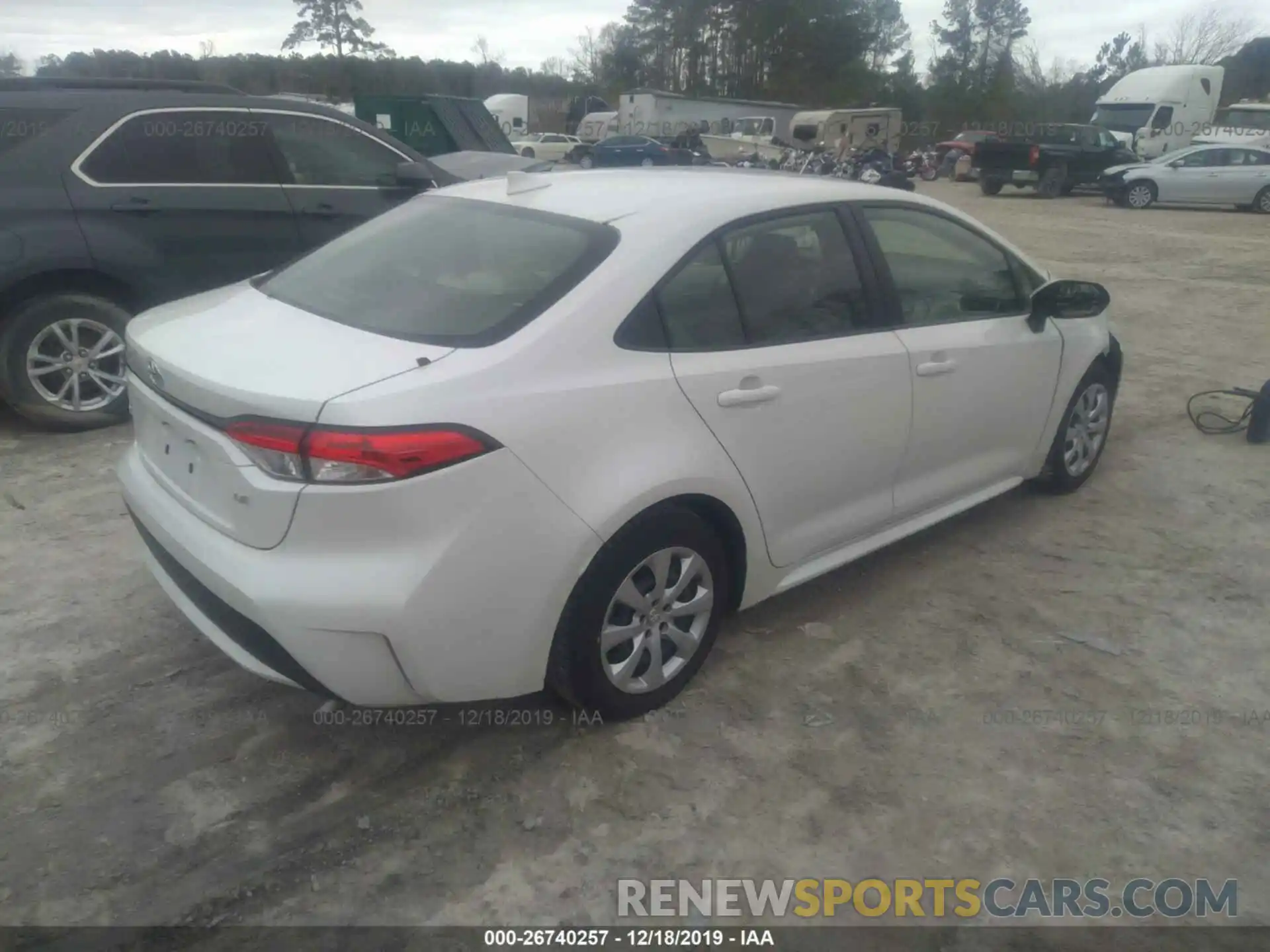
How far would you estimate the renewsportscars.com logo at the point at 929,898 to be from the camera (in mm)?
2328

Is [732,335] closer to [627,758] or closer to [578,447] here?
[578,447]

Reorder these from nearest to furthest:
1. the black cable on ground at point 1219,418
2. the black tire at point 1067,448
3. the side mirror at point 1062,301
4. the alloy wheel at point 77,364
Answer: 1. the side mirror at point 1062,301
2. the black tire at point 1067,448
3. the alloy wheel at point 77,364
4. the black cable on ground at point 1219,418

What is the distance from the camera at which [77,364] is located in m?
5.04

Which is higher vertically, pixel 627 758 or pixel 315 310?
pixel 315 310

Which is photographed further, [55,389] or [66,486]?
[55,389]

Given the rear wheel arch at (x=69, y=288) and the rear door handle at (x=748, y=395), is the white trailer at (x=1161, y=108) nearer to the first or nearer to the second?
the rear wheel arch at (x=69, y=288)

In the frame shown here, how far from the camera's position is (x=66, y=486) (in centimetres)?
450

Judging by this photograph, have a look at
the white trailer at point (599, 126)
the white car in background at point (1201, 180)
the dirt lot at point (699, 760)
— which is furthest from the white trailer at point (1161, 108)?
the dirt lot at point (699, 760)

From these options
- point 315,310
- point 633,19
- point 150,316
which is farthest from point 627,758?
point 633,19

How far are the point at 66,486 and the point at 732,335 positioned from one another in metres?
3.34

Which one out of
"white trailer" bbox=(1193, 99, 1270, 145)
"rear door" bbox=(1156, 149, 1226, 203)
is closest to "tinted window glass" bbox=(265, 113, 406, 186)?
"rear door" bbox=(1156, 149, 1226, 203)

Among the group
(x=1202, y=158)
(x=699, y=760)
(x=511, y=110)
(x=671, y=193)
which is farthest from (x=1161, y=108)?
(x=699, y=760)

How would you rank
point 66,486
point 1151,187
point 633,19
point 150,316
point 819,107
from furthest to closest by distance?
point 633,19 < point 819,107 < point 1151,187 < point 66,486 < point 150,316

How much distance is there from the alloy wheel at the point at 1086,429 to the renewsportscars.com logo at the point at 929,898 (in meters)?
2.54
